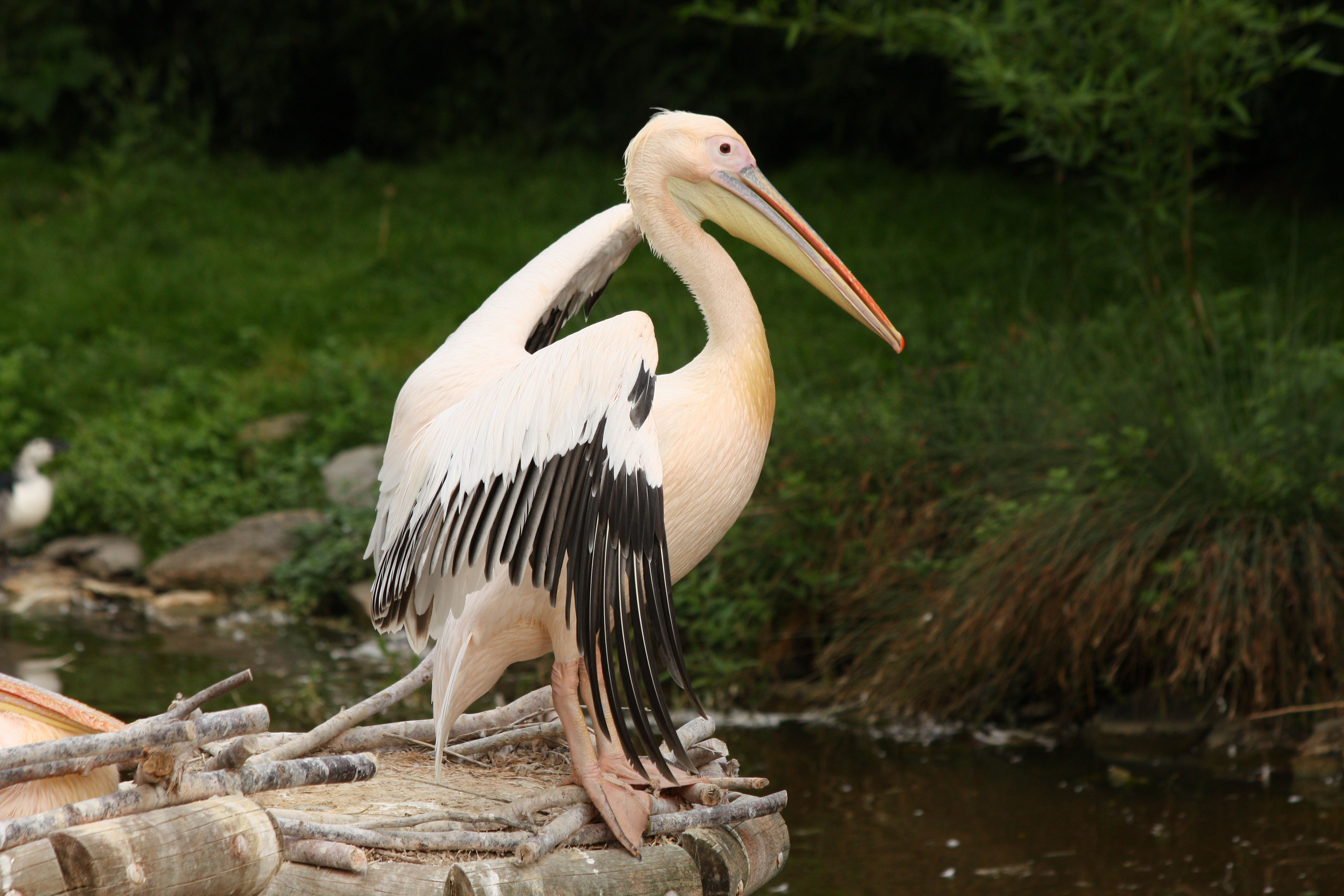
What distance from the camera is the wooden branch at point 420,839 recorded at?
240 centimetres

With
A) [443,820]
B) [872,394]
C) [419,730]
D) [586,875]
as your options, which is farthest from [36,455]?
[586,875]

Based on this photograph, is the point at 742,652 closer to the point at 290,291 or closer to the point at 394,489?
the point at 394,489

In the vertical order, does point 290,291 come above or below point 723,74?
below

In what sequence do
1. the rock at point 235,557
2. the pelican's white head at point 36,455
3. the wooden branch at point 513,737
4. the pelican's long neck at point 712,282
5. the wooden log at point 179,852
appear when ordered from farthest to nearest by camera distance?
the pelican's white head at point 36,455, the rock at point 235,557, the wooden branch at point 513,737, the pelican's long neck at point 712,282, the wooden log at point 179,852

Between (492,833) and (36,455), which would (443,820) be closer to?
(492,833)

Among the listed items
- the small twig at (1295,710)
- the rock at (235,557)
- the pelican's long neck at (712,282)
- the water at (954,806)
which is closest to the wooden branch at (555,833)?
the pelican's long neck at (712,282)

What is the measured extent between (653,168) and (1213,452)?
279 cm

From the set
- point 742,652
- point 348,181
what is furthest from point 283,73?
point 742,652

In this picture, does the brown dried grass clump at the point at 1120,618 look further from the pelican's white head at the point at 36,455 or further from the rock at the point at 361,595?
the pelican's white head at the point at 36,455

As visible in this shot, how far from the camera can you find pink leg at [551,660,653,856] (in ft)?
8.38

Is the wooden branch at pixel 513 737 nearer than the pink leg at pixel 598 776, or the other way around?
the pink leg at pixel 598 776

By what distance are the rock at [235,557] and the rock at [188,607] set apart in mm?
78

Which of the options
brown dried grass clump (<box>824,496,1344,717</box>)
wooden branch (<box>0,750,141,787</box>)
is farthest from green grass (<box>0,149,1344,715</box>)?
wooden branch (<box>0,750,141,787</box>)

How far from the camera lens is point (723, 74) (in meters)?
10.3
